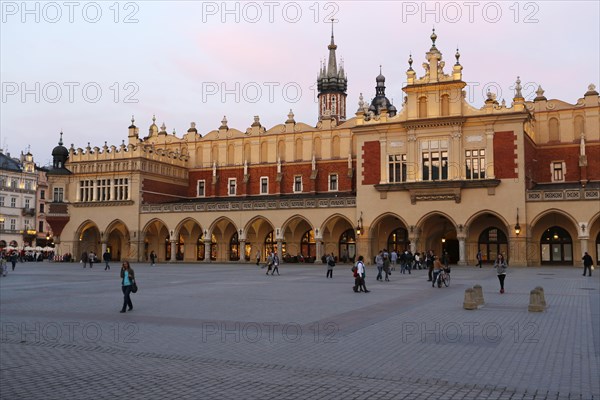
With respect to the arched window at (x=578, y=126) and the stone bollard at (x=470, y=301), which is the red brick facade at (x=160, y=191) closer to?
the arched window at (x=578, y=126)

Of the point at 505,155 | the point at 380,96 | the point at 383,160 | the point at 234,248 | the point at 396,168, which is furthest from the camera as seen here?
the point at 380,96

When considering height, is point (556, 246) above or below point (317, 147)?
below

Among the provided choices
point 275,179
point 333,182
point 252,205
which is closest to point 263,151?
point 275,179

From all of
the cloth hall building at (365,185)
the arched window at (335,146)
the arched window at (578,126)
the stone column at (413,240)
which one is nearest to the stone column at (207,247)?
the cloth hall building at (365,185)

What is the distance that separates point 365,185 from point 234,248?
16242mm

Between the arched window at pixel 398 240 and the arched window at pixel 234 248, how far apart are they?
50.6ft

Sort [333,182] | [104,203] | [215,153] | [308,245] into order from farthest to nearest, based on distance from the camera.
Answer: [215,153] → [104,203] → [333,182] → [308,245]

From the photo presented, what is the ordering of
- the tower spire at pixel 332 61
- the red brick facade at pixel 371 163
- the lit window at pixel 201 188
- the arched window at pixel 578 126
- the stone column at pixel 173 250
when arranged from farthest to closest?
the tower spire at pixel 332 61 < the lit window at pixel 201 188 < the stone column at pixel 173 250 < the arched window at pixel 578 126 < the red brick facade at pixel 371 163

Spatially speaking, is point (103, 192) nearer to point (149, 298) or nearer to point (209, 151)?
point (209, 151)

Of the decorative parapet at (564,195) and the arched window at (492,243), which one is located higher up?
the decorative parapet at (564,195)

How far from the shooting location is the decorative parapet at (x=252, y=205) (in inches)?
2000

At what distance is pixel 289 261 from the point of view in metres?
55.4

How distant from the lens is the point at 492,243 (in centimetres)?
4841

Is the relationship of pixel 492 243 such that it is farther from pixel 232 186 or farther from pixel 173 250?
pixel 173 250
